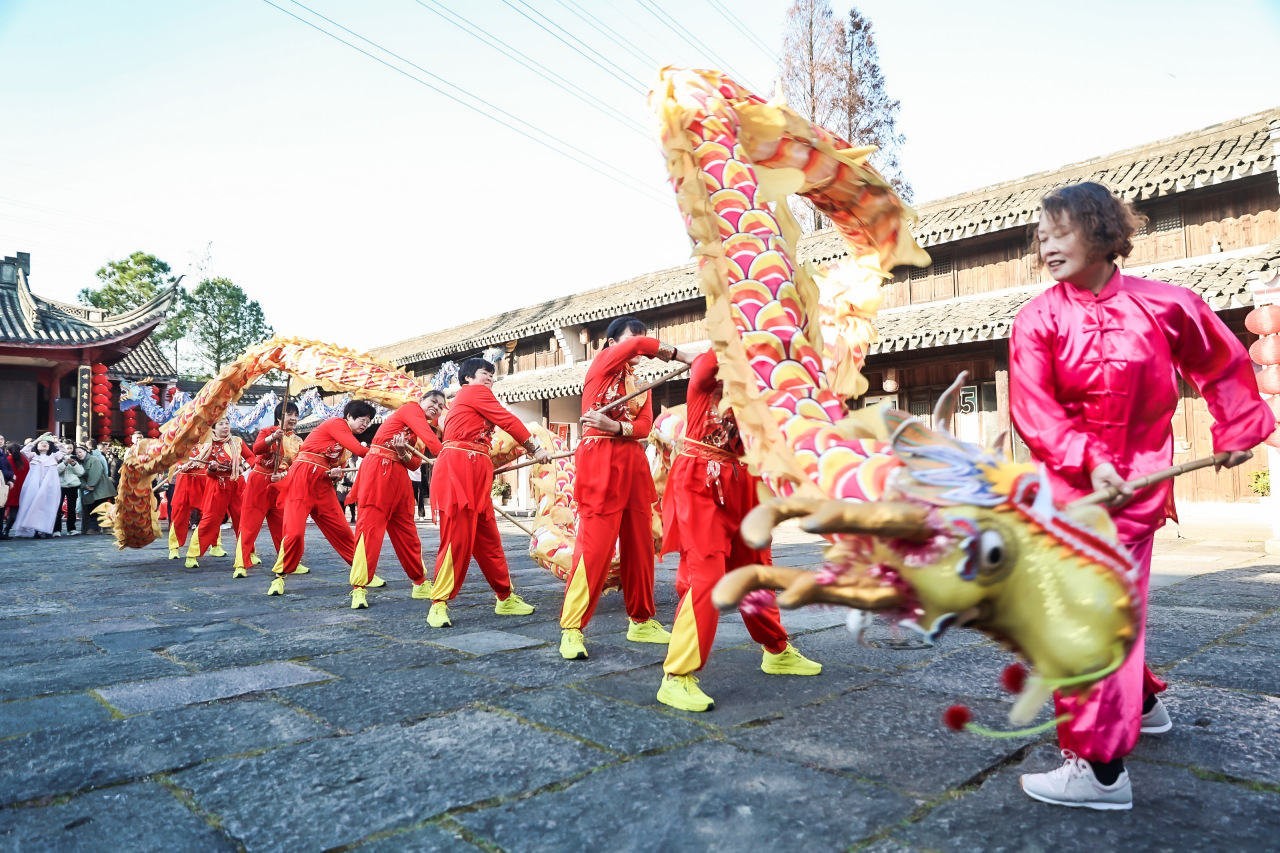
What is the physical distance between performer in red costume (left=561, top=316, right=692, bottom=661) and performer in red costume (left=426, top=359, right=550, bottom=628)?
1056mm

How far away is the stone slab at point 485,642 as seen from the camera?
4375 millimetres

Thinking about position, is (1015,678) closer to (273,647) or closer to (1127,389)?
(1127,389)

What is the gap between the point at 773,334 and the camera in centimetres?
241

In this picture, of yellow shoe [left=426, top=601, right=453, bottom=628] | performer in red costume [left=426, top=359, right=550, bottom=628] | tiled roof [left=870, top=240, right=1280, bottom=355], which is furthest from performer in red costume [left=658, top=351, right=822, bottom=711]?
tiled roof [left=870, top=240, right=1280, bottom=355]

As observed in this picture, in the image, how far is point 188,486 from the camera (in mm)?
9109

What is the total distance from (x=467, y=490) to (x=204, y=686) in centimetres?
199

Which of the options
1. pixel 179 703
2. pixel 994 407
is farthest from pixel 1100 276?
pixel 994 407

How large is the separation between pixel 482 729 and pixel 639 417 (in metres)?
2.03

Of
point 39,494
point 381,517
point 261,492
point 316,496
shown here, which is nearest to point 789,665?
point 381,517

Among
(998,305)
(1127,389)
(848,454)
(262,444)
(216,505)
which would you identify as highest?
(998,305)

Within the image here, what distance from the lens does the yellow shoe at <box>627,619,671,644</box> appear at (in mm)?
4480

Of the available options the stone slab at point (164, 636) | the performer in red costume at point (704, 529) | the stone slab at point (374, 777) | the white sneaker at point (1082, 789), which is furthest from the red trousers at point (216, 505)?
the white sneaker at point (1082, 789)

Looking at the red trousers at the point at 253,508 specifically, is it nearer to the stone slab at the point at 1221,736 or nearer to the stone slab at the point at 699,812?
the stone slab at the point at 699,812

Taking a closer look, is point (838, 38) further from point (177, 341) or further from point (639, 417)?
point (177, 341)
